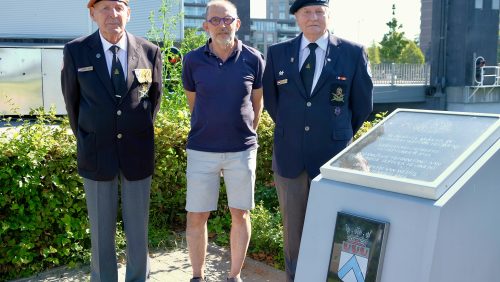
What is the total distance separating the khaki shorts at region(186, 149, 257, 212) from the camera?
12.4 feet

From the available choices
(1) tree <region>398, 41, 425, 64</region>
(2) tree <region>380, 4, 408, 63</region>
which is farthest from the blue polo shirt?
(1) tree <region>398, 41, 425, 64</region>

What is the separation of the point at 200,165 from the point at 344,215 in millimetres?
1402

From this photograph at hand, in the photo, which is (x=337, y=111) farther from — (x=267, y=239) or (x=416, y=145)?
(x=267, y=239)

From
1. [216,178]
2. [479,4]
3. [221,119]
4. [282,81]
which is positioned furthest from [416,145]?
[479,4]

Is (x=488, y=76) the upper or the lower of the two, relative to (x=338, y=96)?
upper

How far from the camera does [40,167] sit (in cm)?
432

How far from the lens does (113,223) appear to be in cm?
365

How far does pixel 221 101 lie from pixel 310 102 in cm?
60

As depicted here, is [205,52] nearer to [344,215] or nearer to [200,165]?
[200,165]

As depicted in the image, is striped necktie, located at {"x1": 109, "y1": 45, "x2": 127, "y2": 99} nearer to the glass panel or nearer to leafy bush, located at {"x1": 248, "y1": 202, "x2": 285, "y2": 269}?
the glass panel

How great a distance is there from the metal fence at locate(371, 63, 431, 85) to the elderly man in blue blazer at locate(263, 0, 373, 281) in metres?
20.8

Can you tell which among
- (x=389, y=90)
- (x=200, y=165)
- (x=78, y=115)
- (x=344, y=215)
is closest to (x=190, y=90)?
(x=200, y=165)

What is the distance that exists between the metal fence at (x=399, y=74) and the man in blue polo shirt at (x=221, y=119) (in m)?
20.7

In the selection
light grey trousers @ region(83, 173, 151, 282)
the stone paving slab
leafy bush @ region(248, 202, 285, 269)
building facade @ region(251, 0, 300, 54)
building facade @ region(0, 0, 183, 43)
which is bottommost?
the stone paving slab
